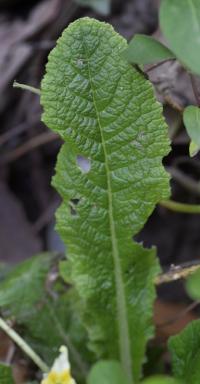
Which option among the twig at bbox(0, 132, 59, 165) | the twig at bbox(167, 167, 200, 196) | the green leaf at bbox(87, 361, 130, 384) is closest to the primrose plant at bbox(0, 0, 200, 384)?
the green leaf at bbox(87, 361, 130, 384)

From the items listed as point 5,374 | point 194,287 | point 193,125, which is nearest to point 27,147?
point 5,374

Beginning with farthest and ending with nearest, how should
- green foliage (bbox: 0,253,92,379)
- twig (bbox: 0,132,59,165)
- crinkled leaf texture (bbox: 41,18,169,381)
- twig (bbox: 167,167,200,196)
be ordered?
twig (bbox: 0,132,59,165)
twig (bbox: 167,167,200,196)
green foliage (bbox: 0,253,92,379)
crinkled leaf texture (bbox: 41,18,169,381)

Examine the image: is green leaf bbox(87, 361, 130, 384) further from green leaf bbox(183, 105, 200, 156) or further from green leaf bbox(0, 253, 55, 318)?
green leaf bbox(0, 253, 55, 318)

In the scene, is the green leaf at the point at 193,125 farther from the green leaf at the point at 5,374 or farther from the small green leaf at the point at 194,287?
the green leaf at the point at 5,374

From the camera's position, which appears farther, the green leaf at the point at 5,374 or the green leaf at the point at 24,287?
the green leaf at the point at 24,287

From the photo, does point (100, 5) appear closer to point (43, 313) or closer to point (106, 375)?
point (43, 313)

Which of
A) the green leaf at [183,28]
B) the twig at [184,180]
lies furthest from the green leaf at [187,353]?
the twig at [184,180]
